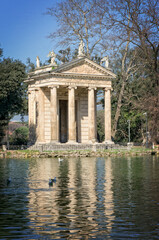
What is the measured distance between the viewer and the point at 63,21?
72.9m

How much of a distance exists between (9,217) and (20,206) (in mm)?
2026

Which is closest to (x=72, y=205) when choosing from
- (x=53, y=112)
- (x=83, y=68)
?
(x=53, y=112)

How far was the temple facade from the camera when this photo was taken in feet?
205

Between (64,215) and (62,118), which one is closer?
(64,215)

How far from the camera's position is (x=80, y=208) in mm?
16406

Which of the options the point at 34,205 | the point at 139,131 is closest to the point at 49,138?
the point at 139,131

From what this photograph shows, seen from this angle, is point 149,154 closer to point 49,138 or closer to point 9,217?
point 49,138

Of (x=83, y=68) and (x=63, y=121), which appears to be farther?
(x=63, y=121)

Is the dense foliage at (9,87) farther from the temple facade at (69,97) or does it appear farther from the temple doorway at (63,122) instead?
the temple doorway at (63,122)

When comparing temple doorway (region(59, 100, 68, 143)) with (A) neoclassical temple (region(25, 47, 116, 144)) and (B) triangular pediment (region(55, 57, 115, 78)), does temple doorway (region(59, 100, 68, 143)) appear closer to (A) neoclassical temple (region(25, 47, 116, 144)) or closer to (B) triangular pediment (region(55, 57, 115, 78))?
(A) neoclassical temple (region(25, 47, 116, 144))

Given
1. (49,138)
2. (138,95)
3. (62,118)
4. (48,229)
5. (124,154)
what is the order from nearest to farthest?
(48,229), (124,154), (49,138), (62,118), (138,95)

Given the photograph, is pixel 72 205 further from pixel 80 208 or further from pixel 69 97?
pixel 69 97

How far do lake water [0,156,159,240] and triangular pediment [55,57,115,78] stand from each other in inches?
1484

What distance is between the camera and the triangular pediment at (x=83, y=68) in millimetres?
62234
